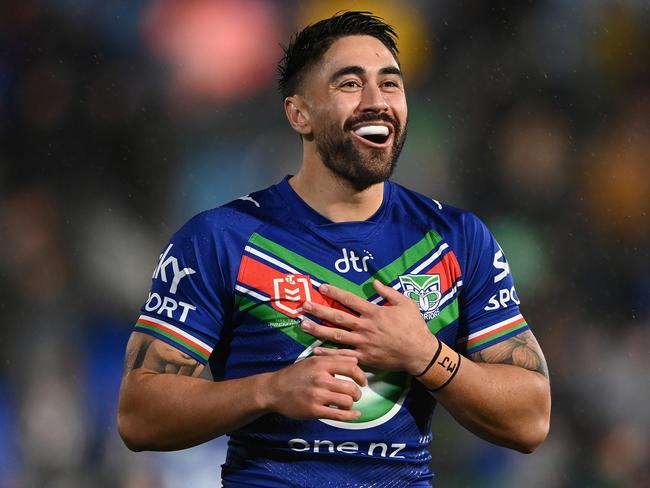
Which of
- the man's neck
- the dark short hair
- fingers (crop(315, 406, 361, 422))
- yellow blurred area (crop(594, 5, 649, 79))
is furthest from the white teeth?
yellow blurred area (crop(594, 5, 649, 79))

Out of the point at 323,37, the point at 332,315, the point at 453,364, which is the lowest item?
the point at 453,364

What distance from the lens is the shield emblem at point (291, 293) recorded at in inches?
93.7

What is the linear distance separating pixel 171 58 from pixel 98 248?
95 centimetres

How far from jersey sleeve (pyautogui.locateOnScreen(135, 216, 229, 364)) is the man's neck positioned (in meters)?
0.30

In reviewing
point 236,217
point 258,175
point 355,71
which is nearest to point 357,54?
point 355,71

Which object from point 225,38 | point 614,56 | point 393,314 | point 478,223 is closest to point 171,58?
point 225,38

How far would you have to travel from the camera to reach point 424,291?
2.46 meters

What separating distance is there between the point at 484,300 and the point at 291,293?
1.62 ft

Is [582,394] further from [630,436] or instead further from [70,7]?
[70,7]

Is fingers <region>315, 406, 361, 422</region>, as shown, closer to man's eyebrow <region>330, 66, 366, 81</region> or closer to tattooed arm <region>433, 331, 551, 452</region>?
tattooed arm <region>433, 331, 551, 452</region>

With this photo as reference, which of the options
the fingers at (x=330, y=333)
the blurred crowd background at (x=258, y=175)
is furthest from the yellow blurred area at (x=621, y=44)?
the fingers at (x=330, y=333)

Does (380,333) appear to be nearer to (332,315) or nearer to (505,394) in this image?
(332,315)

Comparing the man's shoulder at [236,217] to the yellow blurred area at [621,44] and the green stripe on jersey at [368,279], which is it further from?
the yellow blurred area at [621,44]

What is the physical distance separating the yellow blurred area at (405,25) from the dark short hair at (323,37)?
2154mm
